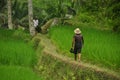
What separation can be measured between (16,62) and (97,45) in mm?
3148

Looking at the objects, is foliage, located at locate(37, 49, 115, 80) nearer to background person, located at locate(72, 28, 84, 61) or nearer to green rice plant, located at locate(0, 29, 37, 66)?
green rice plant, located at locate(0, 29, 37, 66)

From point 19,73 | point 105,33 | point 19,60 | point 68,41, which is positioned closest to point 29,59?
point 19,60

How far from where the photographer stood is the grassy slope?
11934 mm

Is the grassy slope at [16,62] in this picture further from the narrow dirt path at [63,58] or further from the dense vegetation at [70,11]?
the dense vegetation at [70,11]

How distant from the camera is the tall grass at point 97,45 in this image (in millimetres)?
12423

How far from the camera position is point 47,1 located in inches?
1385

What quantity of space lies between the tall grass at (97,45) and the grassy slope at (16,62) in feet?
4.59

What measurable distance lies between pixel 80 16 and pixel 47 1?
44.6 ft

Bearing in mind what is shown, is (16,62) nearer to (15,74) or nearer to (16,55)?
(16,55)

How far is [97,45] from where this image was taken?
46.6 feet

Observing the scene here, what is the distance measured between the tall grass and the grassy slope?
4.59ft

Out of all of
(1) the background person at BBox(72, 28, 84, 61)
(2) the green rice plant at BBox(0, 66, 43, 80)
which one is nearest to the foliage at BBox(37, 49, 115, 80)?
(1) the background person at BBox(72, 28, 84, 61)

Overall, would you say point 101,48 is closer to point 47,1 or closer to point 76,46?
point 76,46

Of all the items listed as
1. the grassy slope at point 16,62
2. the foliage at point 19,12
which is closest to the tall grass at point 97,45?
the grassy slope at point 16,62
